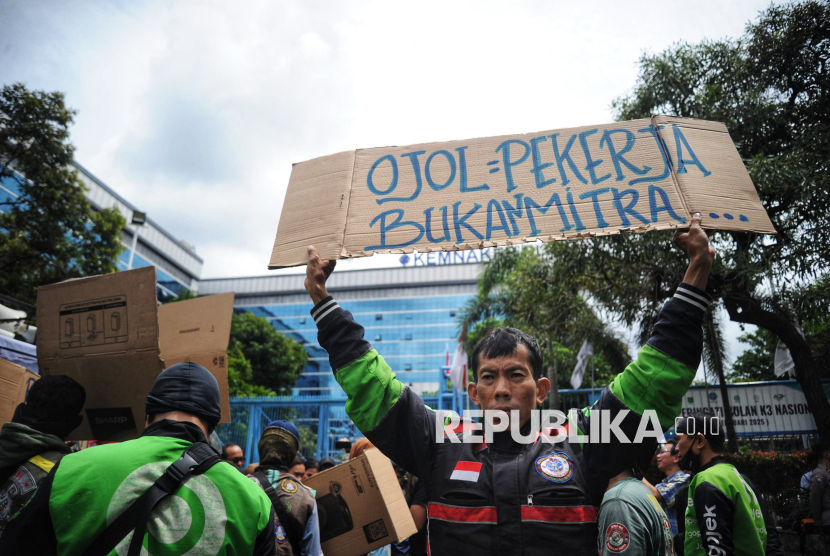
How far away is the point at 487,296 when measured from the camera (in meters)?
21.4

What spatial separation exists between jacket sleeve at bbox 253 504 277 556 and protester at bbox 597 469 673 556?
128cm

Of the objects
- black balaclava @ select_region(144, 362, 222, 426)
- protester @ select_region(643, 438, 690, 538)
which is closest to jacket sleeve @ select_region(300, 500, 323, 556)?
black balaclava @ select_region(144, 362, 222, 426)

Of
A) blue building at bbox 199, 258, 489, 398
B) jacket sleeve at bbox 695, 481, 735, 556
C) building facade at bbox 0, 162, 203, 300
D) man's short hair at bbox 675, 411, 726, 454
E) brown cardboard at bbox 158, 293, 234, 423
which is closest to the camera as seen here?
jacket sleeve at bbox 695, 481, 735, 556

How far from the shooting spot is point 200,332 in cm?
338

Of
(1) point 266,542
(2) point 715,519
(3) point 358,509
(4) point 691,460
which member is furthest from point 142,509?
(4) point 691,460

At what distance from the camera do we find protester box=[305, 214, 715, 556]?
4.96 ft

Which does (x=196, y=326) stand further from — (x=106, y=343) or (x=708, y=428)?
(x=708, y=428)

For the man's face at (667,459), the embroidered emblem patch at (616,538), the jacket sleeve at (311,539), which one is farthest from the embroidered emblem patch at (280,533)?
the man's face at (667,459)

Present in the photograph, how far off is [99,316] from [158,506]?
1.52 metres

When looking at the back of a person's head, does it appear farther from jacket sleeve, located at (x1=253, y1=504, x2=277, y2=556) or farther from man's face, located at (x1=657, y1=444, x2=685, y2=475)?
man's face, located at (x1=657, y1=444, x2=685, y2=475)

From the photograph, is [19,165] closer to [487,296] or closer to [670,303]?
[670,303]

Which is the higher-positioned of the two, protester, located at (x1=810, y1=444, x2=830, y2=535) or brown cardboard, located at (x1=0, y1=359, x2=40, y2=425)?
brown cardboard, located at (x1=0, y1=359, x2=40, y2=425)

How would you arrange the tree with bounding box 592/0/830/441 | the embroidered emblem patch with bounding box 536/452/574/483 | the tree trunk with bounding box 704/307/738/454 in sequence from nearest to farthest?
the embroidered emblem patch with bounding box 536/452/574/483 → the tree with bounding box 592/0/830/441 → the tree trunk with bounding box 704/307/738/454

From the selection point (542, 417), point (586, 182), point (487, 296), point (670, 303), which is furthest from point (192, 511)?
point (487, 296)
